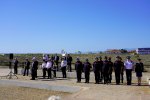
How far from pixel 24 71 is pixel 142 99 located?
16.0m

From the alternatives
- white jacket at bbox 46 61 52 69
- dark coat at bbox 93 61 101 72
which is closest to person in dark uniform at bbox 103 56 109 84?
dark coat at bbox 93 61 101 72

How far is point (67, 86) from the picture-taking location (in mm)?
20938

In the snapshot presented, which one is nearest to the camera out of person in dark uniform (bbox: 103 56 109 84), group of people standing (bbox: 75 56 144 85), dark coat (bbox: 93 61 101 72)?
group of people standing (bbox: 75 56 144 85)

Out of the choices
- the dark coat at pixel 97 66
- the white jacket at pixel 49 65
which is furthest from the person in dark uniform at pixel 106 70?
the white jacket at pixel 49 65

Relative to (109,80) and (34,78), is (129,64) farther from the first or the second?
(34,78)

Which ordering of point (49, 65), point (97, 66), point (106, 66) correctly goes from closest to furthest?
point (106, 66) → point (97, 66) → point (49, 65)

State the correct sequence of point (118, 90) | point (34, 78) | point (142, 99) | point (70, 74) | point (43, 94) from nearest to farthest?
point (142, 99) < point (118, 90) < point (43, 94) < point (34, 78) < point (70, 74)

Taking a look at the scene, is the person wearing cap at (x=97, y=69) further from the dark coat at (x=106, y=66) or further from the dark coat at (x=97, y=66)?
the dark coat at (x=106, y=66)

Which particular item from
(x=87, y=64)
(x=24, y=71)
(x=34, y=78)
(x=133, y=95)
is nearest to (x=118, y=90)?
(x=133, y=95)

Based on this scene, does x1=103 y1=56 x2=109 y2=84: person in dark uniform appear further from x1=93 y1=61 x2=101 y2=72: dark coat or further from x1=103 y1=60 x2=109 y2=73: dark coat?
x1=93 y1=61 x2=101 y2=72: dark coat

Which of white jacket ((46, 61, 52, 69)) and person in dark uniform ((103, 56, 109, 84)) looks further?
white jacket ((46, 61, 52, 69))

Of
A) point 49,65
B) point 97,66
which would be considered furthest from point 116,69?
point 49,65

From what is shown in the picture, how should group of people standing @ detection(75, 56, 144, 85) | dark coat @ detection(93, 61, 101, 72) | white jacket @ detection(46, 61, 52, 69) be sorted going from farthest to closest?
1. white jacket @ detection(46, 61, 52, 69)
2. dark coat @ detection(93, 61, 101, 72)
3. group of people standing @ detection(75, 56, 144, 85)

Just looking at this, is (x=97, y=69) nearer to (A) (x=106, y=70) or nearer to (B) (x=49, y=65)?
(A) (x=106, y=70)
